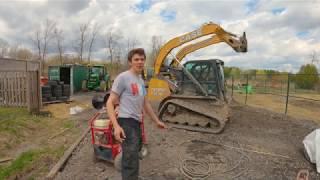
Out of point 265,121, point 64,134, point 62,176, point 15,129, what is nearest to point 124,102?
point 62,176

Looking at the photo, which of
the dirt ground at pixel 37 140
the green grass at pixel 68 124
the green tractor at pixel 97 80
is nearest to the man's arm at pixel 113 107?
the dirt ground at pixel 37 140

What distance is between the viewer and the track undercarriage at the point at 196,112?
891cm

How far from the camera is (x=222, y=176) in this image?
17.4 feet

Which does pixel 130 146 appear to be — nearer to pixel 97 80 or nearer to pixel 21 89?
pixel 21 89

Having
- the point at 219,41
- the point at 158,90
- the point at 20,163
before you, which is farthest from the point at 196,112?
the point at 20,163

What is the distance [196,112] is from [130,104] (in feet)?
19.0

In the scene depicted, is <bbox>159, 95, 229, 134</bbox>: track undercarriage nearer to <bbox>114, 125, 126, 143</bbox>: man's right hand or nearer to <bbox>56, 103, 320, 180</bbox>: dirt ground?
<bbox>56, 103, 320, 180</bbox>: dirt ground

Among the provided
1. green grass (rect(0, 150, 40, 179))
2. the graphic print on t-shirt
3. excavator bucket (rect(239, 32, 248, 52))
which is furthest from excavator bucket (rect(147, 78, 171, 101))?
the graphic print on t-shirt

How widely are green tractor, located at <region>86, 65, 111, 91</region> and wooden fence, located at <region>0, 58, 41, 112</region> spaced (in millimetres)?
12111

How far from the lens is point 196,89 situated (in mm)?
9922

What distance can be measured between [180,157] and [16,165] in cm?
329

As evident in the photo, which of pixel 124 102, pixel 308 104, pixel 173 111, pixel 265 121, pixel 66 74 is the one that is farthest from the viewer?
pixel 66 74

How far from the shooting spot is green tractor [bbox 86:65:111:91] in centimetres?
2623

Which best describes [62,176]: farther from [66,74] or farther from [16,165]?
[66,74]
